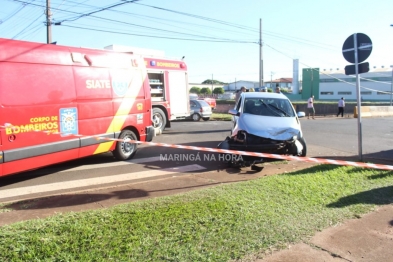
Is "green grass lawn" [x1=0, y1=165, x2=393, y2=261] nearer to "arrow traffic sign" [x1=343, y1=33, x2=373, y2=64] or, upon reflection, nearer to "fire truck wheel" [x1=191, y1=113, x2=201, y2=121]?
"arrow traffic sign" [x1=343, y1=33, x2=373, y2=64]

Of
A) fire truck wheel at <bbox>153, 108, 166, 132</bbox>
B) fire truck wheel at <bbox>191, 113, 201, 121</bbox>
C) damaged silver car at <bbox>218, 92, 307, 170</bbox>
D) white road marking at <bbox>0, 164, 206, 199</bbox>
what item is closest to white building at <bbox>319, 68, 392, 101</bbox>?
fire truck wheel at <bbox>191, 113, 201, 121</bbox>

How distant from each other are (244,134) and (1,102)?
189 inches

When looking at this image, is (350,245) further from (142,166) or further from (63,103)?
(63,103)

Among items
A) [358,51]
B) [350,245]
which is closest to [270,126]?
[358,51]

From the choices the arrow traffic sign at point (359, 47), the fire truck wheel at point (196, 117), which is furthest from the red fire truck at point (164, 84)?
the arrow traffic sign at point (359, 47)

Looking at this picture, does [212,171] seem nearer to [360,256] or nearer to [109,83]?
[109,83]

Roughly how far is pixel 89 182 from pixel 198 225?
320 centimetres

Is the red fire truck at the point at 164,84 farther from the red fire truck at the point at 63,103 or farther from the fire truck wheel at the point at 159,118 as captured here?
the red fire truck at the point at 63,103

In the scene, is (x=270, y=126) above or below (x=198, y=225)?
above

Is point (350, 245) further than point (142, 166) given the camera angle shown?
No

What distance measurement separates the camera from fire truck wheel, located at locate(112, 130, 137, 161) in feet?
25.8

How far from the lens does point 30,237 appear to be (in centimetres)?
330

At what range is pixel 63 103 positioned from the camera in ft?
20.6

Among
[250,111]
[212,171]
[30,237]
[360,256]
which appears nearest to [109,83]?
[212,171]
